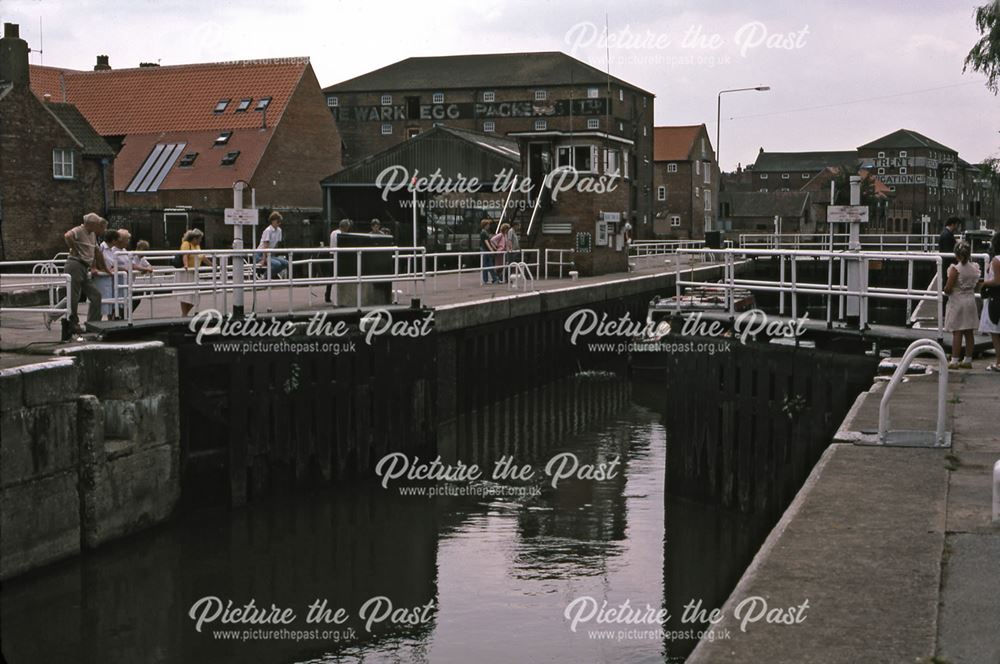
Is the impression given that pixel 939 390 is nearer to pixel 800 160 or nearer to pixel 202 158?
pixel 202 158

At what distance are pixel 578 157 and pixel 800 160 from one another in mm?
152210

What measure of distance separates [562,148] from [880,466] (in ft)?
89.7

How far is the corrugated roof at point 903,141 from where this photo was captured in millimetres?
Result: 158875

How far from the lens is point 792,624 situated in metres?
6.17

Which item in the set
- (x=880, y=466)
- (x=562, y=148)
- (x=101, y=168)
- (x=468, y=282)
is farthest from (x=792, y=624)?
(x=101, y=168)

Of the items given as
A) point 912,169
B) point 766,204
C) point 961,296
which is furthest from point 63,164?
point 912,169

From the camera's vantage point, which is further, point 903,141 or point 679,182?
point 903,141

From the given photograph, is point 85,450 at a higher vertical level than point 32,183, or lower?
lower

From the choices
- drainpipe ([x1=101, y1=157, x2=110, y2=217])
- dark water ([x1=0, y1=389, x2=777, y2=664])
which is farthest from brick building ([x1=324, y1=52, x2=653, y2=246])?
dark water ([x1=0, y1=389, x2=777, y2=664])

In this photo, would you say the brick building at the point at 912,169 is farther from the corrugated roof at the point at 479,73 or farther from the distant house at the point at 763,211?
the corrugated roof at the point at 479,73

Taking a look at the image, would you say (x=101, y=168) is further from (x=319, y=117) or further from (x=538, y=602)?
(x=538, y=602)

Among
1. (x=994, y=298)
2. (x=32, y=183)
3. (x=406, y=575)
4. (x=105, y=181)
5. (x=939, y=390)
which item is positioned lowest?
(x=406, y=575)

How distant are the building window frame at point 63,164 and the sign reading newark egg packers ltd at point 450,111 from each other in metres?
45.3

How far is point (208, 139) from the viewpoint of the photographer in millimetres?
62594
